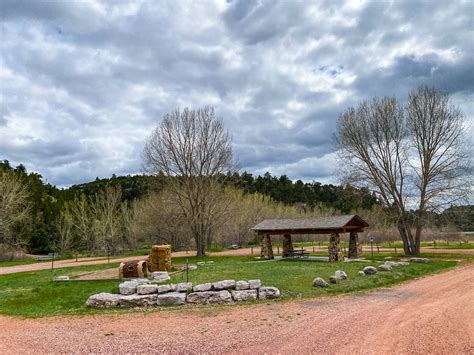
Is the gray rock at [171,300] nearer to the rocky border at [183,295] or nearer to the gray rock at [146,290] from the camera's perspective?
the rocky border at [183,295]

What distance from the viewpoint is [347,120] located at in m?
34.3

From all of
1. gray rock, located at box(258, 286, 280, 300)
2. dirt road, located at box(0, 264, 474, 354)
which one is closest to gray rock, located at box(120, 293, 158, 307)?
dirt road, located at box(0, 264, 474, 354)

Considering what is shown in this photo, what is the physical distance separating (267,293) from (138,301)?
442 cm

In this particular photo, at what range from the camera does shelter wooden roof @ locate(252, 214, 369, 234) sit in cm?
2607

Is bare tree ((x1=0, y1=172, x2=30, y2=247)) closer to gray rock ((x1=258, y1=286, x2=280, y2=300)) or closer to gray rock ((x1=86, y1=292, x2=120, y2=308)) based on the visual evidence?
gray rock ((x1=86, y1=292, x2=120, y2=308))

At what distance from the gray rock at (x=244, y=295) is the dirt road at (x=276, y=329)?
0.97m

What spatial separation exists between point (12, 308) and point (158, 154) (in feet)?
78.6

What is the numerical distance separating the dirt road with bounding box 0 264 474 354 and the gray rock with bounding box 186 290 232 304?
0.71 metres

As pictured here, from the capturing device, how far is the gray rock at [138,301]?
43.0 ft

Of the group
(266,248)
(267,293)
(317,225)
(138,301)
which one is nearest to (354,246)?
(317,225)

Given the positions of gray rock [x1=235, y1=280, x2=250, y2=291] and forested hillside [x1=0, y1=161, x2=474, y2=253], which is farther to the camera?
forested hillside [x1=0, y1=161, x2=474, y2=253]

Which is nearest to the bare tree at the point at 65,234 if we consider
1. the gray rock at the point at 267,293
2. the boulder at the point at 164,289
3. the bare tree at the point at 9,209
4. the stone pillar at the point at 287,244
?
the bare tree at the point at 9,209

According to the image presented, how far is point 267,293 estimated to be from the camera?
1375 centimetres

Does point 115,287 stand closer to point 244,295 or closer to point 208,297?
point 208,297
